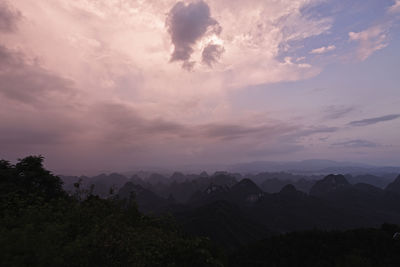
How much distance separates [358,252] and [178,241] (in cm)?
4687

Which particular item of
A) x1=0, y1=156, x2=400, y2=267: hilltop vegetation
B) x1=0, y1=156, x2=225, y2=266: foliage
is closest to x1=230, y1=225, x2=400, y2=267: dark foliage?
x1=0, y1=156, x2=400, y2=267: hilltop vegetation

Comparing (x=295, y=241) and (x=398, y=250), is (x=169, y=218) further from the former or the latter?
(x=295, y=241)

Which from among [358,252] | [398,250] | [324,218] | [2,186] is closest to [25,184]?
[2,186]

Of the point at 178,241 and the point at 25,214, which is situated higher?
the point at 25,214

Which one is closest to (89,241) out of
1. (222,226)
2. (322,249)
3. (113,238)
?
(113,238)

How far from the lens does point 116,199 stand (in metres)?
20.3

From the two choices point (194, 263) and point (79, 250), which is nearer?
point (79, 250)

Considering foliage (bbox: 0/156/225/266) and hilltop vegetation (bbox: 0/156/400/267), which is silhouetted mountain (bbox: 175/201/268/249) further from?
foliage (bbox: 0/156/225/266)

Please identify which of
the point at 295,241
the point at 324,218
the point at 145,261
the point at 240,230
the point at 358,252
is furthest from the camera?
the point at 324,218

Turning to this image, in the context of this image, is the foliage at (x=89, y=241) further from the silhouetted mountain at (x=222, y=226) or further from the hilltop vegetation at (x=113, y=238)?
the silhouetted mountain at (x=222, y=226)

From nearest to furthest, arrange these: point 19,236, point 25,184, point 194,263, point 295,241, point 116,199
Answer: point 19,236, point 194,263, point 116,199, point 25,184, point 295,241

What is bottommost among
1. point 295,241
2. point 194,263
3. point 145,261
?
point 295,241

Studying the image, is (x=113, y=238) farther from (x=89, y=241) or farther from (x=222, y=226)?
(x=222, y=226)

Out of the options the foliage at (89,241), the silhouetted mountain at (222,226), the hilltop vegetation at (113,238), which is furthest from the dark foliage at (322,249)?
the silhouetted mountain at (222,226)
